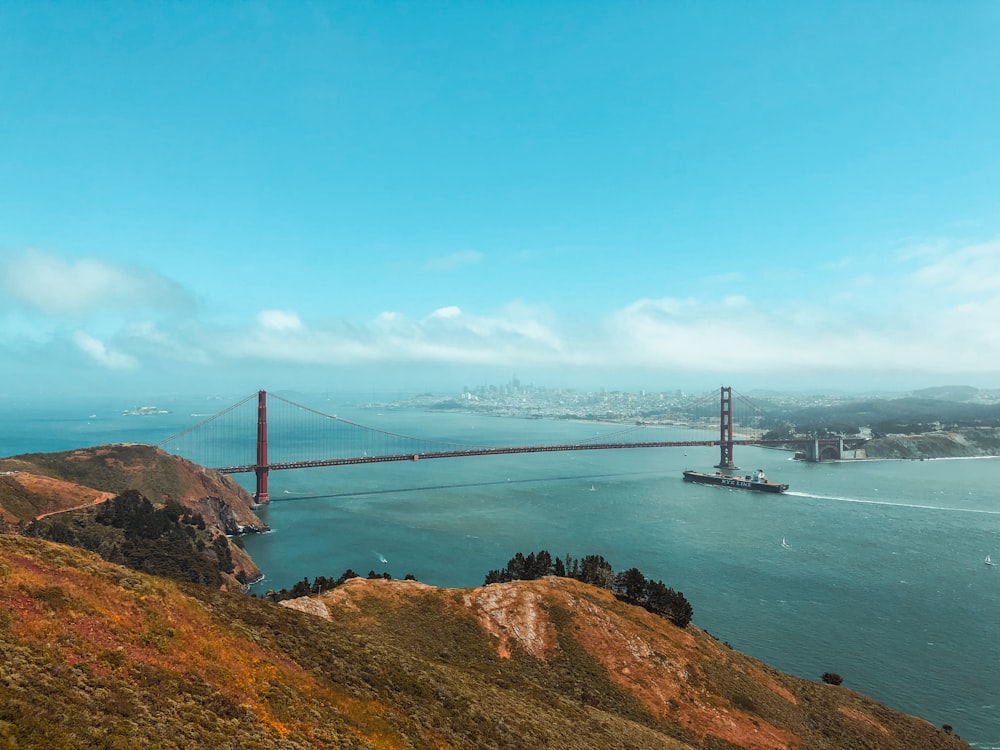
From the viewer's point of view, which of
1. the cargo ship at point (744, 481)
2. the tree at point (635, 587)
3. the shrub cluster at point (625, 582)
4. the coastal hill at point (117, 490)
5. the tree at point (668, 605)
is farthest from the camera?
the cargo ship at point (744, 481)

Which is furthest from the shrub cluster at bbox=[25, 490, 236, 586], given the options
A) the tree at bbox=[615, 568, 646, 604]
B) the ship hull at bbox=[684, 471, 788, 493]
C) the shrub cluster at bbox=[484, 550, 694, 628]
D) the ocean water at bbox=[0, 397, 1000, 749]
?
the ship hull at bbox=[684, 471, 788, 493]

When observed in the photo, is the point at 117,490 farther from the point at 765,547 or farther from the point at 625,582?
the point at 765,547

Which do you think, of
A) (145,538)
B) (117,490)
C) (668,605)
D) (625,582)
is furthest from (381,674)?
(117,490)

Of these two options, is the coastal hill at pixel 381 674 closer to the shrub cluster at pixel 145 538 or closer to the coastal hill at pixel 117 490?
the shrub cluster at pixel 145 538

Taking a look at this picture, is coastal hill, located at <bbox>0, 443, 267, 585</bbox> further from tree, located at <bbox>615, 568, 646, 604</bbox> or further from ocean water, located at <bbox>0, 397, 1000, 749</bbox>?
tree, located at <bbox>615, 568, 646, 604</bbox>

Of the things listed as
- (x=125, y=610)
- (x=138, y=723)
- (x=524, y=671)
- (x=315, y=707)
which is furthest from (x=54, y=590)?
(x=524, y=671)

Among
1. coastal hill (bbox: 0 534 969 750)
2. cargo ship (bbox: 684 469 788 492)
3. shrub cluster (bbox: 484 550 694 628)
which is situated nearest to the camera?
coastal hill (bbox: 0 534 969 750)

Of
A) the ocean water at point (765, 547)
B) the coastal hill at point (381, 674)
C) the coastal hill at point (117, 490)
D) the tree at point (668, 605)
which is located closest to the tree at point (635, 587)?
the tree at point (668, 605)
